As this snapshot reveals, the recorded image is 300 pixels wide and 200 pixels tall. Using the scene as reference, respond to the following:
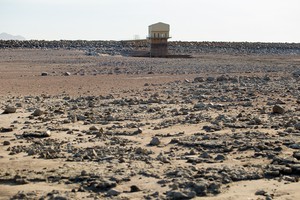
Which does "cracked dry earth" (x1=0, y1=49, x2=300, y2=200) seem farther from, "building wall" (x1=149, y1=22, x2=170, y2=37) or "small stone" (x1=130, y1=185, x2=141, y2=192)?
"building wall" (x1=149, y1=22, x2=170, y2=37)

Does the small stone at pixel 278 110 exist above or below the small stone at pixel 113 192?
above

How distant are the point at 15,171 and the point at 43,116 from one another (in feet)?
15.6

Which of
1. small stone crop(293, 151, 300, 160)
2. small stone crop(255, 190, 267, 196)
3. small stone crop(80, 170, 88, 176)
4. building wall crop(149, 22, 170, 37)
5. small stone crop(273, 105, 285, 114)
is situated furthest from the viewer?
building wall crop(149, 22, 170, 37)

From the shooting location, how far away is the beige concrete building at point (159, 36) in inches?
2280

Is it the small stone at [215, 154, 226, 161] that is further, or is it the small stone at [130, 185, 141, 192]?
the small stone at [215, 154, 226, 161]

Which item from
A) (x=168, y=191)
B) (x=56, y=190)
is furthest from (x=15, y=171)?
(x=168, y=191)

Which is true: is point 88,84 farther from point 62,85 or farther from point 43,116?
point 43,116

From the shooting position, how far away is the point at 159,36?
194 ft

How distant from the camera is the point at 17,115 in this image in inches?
478

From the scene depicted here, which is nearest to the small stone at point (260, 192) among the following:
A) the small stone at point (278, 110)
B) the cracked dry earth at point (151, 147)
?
the cracked dry earth at point (151, 147)

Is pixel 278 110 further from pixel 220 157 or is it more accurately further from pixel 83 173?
pixel 83 173

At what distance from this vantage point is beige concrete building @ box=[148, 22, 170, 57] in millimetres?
57906

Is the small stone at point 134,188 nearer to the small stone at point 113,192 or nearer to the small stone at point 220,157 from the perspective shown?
the small stone at point 113,192

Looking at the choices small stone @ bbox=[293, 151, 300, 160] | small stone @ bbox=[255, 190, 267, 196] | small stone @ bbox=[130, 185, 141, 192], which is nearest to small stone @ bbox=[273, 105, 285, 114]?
small stone @ bbox=[293, 151, 300, 160]
